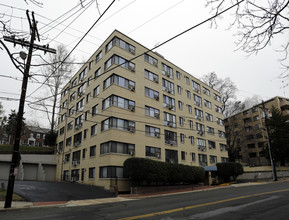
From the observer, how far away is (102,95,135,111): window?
25.5 meters

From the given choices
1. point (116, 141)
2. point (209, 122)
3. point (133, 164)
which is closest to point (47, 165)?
point (116, 141)

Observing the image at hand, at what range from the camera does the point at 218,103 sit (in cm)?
4878

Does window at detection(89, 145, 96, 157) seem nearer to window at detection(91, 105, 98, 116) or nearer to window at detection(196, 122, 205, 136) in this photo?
window at detection(91, 105, 98, 116)

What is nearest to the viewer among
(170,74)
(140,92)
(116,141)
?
(116,141)

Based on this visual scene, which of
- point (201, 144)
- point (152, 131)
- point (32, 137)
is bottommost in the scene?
point (201, 144)

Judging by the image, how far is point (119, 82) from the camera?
2677 cm

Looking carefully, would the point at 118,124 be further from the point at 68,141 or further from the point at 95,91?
the point at 68,141

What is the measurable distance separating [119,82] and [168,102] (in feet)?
33.7

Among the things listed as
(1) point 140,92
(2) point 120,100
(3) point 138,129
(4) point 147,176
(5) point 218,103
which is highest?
(5) point 218,103

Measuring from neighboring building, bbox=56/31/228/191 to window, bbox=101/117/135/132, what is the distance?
0.08ft

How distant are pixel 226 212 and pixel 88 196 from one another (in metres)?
12.7

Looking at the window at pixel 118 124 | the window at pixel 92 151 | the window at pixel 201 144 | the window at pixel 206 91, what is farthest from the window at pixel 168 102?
the window at pixel 206 91

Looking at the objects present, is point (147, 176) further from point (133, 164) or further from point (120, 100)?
point (120, 100)

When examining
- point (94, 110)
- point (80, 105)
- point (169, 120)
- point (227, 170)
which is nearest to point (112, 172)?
point (94, 110)
